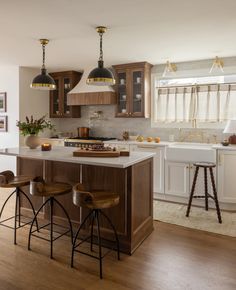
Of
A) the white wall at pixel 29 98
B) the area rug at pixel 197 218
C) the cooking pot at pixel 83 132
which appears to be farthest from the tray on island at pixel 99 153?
the white wall at pixel 29 98

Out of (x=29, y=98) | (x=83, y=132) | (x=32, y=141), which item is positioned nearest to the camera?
(x=32, y=141)

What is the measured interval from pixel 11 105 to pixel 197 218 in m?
4.32

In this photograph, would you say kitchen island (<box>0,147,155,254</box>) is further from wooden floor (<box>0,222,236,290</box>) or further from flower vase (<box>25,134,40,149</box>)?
flower vase (<box>25,134,40,149</box>)

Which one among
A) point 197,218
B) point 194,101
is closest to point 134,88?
point 194,101

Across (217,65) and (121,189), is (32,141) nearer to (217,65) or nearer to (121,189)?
(121,189)

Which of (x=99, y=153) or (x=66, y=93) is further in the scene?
(x=66, y=93)

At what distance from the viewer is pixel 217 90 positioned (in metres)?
4.86

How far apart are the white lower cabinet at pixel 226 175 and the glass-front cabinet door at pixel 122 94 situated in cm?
206

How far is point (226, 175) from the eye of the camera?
4.22m

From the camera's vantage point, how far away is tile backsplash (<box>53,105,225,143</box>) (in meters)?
5.09

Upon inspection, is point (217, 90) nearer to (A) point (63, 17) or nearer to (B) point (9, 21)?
(A) point (63, 17)

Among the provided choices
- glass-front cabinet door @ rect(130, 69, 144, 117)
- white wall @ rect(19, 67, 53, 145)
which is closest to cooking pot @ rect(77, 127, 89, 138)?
white wall @ rect(19, 67, 53, 145)

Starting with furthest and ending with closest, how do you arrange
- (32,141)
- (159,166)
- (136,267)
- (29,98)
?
(29,98) < (159,166) < (32,141) < (136,267)

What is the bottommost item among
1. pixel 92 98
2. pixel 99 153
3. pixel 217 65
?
pixel 99 153
